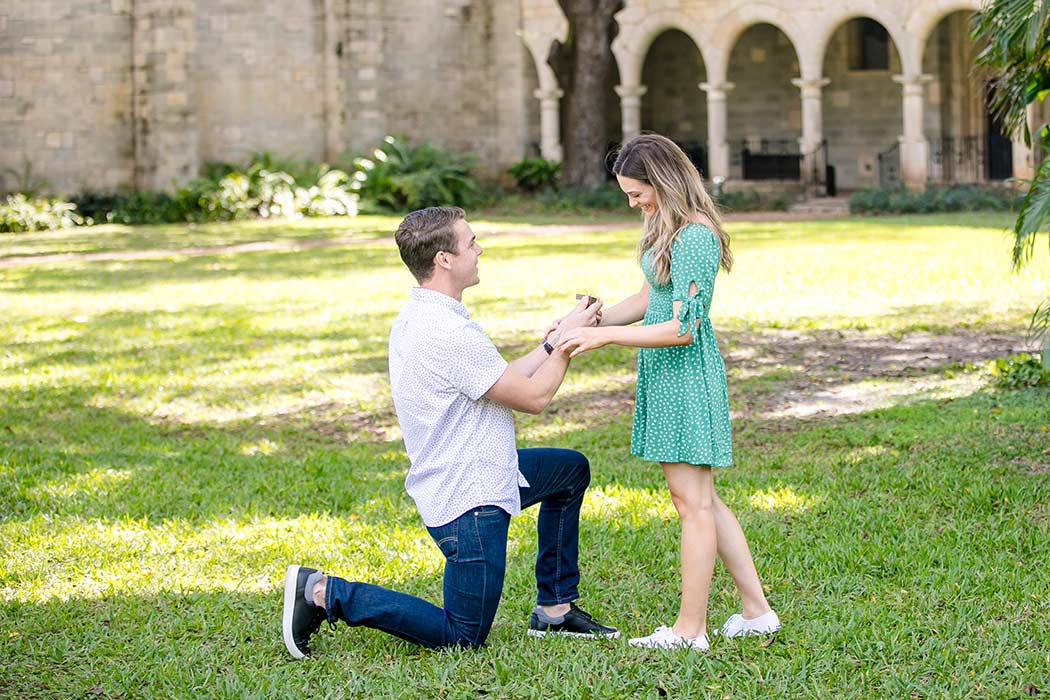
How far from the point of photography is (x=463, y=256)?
4398 mm

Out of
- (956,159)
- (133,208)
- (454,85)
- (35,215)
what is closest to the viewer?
(35,215)

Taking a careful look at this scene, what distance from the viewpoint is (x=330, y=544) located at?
602 cm

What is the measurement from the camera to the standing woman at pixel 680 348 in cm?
431

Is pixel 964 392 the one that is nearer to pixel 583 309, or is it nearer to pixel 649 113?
pixel 583 309

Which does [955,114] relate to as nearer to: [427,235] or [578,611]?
[578,611]

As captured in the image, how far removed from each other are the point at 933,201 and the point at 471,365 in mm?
20263

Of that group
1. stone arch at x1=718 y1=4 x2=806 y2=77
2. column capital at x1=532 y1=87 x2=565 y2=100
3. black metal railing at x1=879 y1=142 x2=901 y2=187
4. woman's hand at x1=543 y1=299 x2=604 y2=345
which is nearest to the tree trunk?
column capital at x1=532 y1=87 x2=565 y2=100

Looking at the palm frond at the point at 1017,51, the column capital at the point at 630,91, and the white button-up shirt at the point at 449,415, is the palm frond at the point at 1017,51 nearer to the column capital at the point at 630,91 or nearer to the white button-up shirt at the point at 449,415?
the white button-up shirt at the point at 449,415

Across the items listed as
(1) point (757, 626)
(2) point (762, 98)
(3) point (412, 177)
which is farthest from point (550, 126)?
(1) point (757, 626)

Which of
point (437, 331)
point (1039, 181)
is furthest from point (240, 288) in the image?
point (437, 331)

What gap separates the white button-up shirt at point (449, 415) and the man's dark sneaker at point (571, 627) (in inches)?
20.0

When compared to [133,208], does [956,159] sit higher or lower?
higher

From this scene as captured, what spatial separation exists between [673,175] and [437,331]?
890 mm

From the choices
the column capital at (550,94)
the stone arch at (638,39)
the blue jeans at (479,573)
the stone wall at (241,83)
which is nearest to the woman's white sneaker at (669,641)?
the blue jeans at (479,573)
